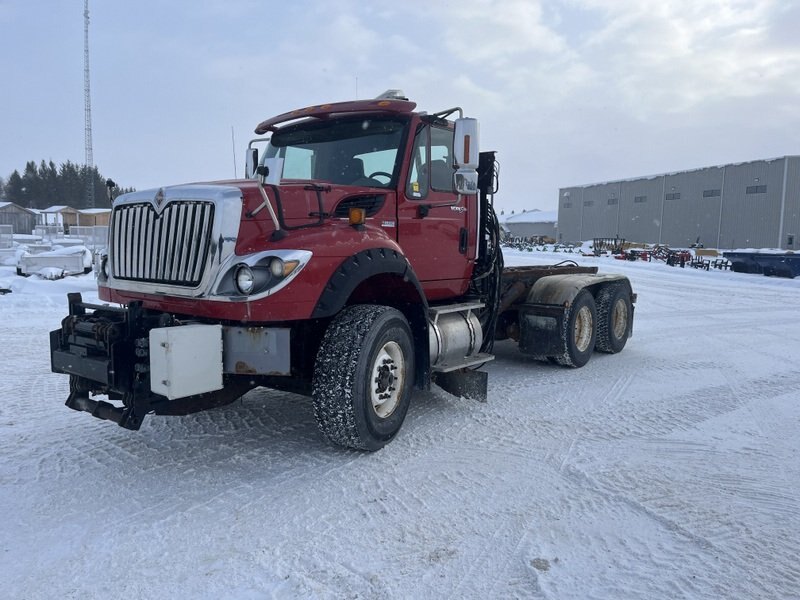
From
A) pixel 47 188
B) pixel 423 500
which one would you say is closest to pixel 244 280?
pixel 423 500

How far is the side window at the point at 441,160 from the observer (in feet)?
17.7

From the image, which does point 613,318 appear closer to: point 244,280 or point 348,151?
point 348,151

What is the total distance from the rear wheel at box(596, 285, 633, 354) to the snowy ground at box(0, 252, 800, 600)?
2.13 m

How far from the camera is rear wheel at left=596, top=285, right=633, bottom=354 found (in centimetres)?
848

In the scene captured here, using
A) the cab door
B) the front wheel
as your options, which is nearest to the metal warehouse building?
the cab door

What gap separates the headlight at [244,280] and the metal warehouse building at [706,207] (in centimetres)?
4722

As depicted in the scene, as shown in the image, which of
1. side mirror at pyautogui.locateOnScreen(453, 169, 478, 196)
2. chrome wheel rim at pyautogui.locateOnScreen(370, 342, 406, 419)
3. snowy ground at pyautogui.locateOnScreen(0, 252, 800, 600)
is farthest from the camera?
side mirror at pyautogui.locateOnScreen(453, 169, 478, 196)

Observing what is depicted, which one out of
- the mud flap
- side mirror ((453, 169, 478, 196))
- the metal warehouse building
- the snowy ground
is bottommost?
the snowy ground

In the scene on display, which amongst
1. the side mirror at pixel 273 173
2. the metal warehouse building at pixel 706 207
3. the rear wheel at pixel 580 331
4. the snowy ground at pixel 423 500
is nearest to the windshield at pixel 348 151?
the side mirror at pixel 273 173

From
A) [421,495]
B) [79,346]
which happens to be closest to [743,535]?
[421,495]

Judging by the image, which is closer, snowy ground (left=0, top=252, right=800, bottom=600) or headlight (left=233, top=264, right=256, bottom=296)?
snowy ground (left=0, top=252, right=800, bottom=600)

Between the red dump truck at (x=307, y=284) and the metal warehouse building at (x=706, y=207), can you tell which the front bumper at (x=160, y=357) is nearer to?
the red dump truck at (x=307, y=284)

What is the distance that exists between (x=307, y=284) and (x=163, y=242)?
1.09 metres

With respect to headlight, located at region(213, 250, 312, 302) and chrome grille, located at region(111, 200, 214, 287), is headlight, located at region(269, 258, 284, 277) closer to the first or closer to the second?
headlight, located at region(213, 250, 312, 302)
